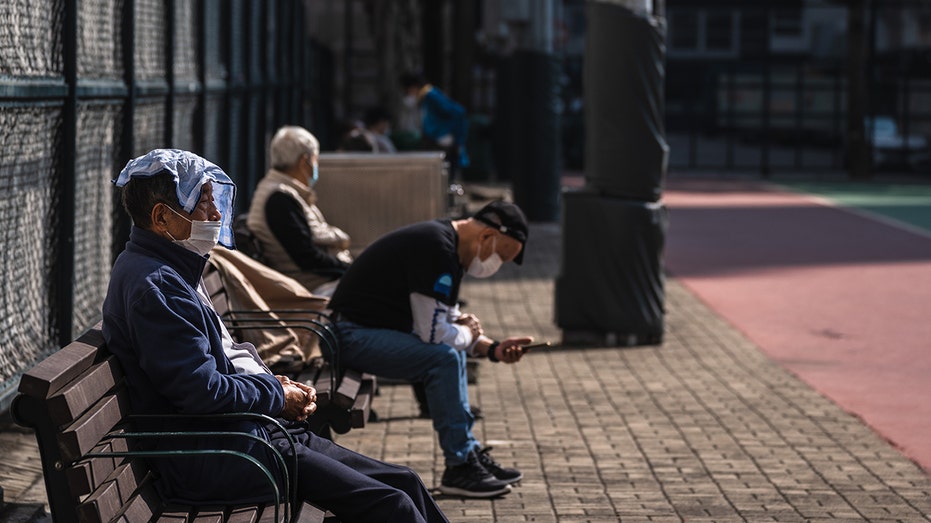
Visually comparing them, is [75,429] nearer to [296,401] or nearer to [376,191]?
[296,401]

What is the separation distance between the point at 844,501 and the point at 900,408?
265 cm

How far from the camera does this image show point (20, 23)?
6.29 metres

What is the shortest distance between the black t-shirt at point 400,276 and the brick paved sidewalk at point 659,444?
77 cm

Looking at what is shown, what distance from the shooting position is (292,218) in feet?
Result: 29.0

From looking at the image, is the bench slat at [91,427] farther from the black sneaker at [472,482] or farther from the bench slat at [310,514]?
the black sneaker at [472,482]

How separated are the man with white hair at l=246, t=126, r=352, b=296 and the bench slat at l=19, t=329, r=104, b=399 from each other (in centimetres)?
432

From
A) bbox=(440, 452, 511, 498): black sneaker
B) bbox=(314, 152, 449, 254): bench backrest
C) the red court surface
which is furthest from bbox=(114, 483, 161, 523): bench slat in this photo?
bbox=(314, 152, 449, 254): bench backrest

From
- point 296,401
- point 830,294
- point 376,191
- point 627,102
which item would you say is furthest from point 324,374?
point 830,294

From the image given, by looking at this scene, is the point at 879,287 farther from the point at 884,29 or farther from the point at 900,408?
the point at 884,29

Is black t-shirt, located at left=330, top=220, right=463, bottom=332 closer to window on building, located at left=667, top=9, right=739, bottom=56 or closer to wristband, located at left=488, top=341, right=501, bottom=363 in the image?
wristband, located at left=488, top=341, right=501, bottom=363

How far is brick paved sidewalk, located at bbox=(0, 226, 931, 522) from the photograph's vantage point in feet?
22.1

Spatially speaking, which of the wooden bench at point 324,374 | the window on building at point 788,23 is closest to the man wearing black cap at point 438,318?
the wooden bench at point 324,374

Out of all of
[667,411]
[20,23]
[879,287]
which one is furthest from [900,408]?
[879,287]

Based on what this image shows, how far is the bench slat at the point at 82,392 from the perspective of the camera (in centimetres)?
399
